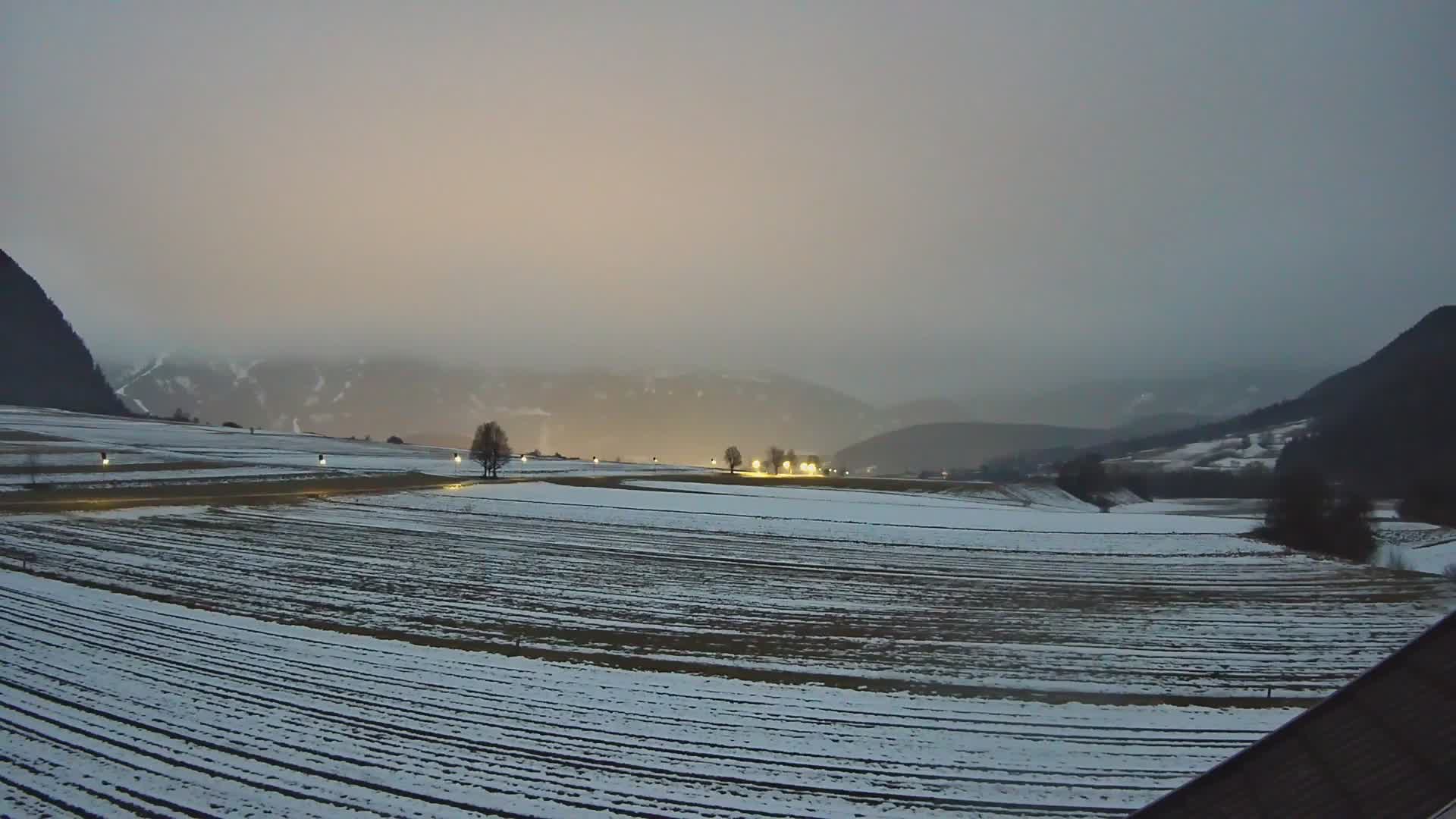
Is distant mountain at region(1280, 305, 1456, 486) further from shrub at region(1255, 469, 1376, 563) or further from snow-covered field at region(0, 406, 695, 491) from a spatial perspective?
snow-covered field at region(0, 406, 695, 491)

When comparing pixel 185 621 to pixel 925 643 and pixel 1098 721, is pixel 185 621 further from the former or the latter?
pixel 1098 721

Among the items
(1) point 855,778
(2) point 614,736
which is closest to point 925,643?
(1) point 855,778

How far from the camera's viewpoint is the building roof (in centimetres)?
419


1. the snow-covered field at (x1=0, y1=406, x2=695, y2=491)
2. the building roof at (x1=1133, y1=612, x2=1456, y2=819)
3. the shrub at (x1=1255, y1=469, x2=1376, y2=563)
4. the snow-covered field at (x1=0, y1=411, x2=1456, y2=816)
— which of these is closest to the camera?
A: the building roof at (x1=1133, y1=612, x2=1456, y2=819)

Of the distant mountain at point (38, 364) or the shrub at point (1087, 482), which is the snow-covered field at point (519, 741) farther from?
the distant mountain at point (38, 364)

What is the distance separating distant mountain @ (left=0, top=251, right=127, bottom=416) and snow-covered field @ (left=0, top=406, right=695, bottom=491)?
49654 millimetres

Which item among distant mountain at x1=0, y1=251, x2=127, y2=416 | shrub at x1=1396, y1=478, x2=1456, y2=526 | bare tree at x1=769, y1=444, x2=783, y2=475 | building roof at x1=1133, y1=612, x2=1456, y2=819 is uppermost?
distant mountain at x1=0, y1=251, x2=127, y2=416

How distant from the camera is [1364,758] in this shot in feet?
15.0

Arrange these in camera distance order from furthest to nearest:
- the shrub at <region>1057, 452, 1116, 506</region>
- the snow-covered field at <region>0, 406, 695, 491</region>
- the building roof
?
1. the shrub at <region>1057, 452, 1116, 506</region>
2. the snow-covered field at <region>0, 406, 695, 491</region>
3. the building roof

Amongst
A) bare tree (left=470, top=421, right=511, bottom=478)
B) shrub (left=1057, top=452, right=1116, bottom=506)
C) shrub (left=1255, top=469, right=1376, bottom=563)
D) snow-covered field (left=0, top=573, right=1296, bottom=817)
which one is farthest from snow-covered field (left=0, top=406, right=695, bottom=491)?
shrub (left=1255, top=469, right=1376, bottom=563)

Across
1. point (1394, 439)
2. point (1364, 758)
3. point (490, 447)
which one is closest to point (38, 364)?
point (490, 447)

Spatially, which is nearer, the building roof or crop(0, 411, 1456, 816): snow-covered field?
the building roof

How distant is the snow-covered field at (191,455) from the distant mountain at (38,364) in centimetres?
4965

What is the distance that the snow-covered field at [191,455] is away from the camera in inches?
2766
